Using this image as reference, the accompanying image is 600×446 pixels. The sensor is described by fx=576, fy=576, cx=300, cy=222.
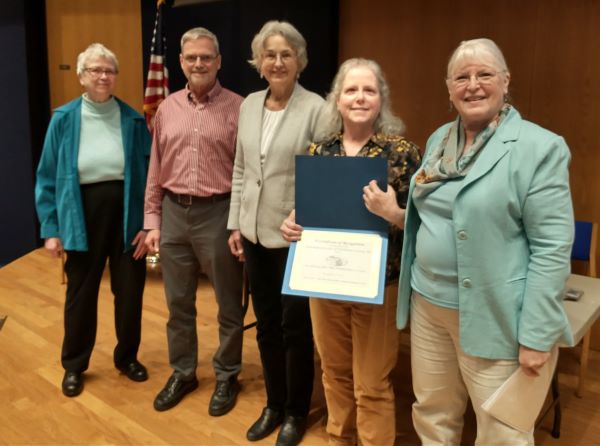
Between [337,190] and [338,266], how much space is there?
25 cm

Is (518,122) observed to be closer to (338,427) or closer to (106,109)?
(338,427)

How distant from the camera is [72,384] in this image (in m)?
2.85

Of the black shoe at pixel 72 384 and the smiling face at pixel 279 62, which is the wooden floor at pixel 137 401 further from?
the smiling face at pixel 279 62

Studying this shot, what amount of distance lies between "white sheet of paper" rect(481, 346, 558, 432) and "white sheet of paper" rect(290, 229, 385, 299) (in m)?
0.47

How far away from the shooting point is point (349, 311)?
206 centimetres

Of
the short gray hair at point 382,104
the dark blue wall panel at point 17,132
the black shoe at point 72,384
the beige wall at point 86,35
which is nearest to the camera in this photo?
the short gray hair at point 382,104

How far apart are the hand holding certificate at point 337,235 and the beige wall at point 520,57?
194 cm

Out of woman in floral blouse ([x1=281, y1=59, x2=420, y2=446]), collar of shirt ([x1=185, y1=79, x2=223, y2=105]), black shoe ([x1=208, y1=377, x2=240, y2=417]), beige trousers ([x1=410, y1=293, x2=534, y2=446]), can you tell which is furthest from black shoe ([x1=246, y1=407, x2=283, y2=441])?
collar of shirt ([x1=185, y1=79, x2=223, y2=105])

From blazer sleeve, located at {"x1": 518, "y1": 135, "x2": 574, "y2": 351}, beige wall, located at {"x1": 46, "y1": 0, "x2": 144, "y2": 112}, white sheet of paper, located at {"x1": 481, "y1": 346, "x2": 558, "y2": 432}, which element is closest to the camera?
blazer sleeve, located at {"x1": 518, "y1": 135, "x2": 574, "y2": 351}

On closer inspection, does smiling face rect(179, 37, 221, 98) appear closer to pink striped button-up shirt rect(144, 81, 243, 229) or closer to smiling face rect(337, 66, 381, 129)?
pink striped button-up shirt rect(144, 81, 243, 229)

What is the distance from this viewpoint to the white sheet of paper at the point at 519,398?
5.17ft

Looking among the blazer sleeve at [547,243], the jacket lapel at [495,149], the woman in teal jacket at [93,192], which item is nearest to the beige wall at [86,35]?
the woman in teal jacket at [93,192]

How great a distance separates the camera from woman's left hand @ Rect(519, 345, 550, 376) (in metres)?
1.52

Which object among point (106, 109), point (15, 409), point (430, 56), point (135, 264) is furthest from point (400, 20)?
point (15, 409)
